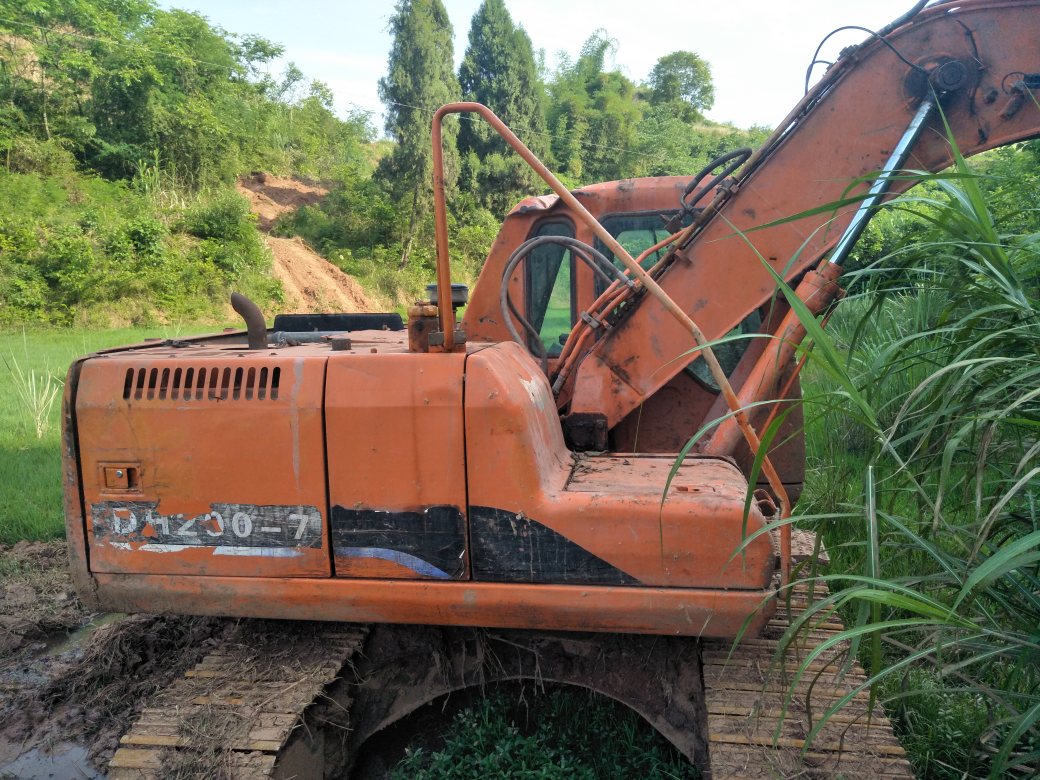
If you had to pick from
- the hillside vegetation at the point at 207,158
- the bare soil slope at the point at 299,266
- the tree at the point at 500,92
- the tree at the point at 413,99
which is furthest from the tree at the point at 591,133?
the bare soil slope at the point at 299,266

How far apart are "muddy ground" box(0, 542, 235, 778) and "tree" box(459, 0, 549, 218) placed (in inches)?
1043

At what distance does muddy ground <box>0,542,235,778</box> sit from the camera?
112 inches

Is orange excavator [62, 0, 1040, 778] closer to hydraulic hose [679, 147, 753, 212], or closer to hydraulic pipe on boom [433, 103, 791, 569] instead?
hydraulic pipe on boom [433, 103, 791, 569]

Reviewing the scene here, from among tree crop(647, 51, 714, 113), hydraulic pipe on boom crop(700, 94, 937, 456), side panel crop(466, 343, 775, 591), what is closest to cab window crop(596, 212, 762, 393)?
hydraulic pipe on boom crop(700, 94, 937, 456)

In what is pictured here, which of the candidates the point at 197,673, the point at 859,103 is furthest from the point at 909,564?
the point at 197,673

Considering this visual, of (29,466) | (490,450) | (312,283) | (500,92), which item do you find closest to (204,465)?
(490,450)

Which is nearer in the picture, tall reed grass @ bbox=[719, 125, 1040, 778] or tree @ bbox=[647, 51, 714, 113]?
tall reed grass @ bbox=[719, 125, 1040, 778]

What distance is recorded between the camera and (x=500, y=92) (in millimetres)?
30859

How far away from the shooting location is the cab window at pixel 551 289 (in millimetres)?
3645

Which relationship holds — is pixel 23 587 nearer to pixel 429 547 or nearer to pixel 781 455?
pixel 429 547

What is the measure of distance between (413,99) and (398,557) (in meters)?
27.7

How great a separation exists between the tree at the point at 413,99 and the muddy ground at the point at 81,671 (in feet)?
80.4

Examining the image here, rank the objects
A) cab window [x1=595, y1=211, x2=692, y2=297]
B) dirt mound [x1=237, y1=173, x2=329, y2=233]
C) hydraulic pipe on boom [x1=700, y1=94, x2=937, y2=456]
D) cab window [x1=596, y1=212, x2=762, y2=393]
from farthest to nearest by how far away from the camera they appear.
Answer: dirt mound [x1=237, y1=173, x2=329, y2=233] < cab window [x1=595, y1=211, x2=692, y2=297] < cab window [x1=596, y1=212, x2=762, y2=393] < hydraulic pipe on boom [x1=700, y1=94, x2=937, y2=456]

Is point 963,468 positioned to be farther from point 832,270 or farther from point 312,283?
point 312,283
